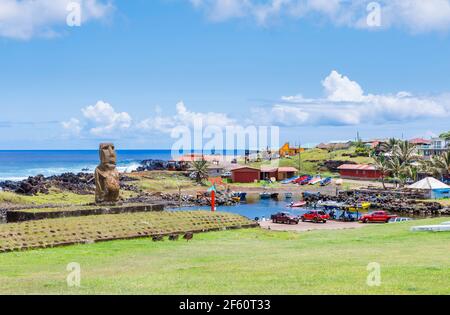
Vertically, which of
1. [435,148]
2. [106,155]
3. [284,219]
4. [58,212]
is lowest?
[284,219]

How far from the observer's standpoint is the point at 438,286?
14.3 metres

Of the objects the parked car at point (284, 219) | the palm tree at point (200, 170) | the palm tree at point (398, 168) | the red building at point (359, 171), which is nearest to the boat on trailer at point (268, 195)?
the palm tree at point (200, 170)

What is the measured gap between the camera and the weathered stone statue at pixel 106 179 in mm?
38531

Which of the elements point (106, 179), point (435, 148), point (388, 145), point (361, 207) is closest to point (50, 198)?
point (361, 207)

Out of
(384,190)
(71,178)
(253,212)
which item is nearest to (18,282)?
(253,212)

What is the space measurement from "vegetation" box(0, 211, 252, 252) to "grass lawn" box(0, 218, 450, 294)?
1086 millimetres

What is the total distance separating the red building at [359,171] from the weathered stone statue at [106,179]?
82.0 meters

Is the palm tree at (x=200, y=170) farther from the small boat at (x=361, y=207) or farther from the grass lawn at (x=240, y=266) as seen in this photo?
the grass lawn at (x=240, y=266)

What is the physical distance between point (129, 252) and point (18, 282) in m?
9.86

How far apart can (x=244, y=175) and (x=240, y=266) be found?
314ft

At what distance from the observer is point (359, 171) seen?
387ft

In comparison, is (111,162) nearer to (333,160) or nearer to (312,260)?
(312,260)

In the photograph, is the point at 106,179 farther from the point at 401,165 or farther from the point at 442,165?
the point at 401,165

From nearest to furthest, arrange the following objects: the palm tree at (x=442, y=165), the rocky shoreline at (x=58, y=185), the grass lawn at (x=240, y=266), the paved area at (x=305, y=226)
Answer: the grass lawn at (x=240, y=266), the paved area at (x=305, y=226), the rocky shoreline at (x=58, y=185), the palm tree at (x=442, y=165)
